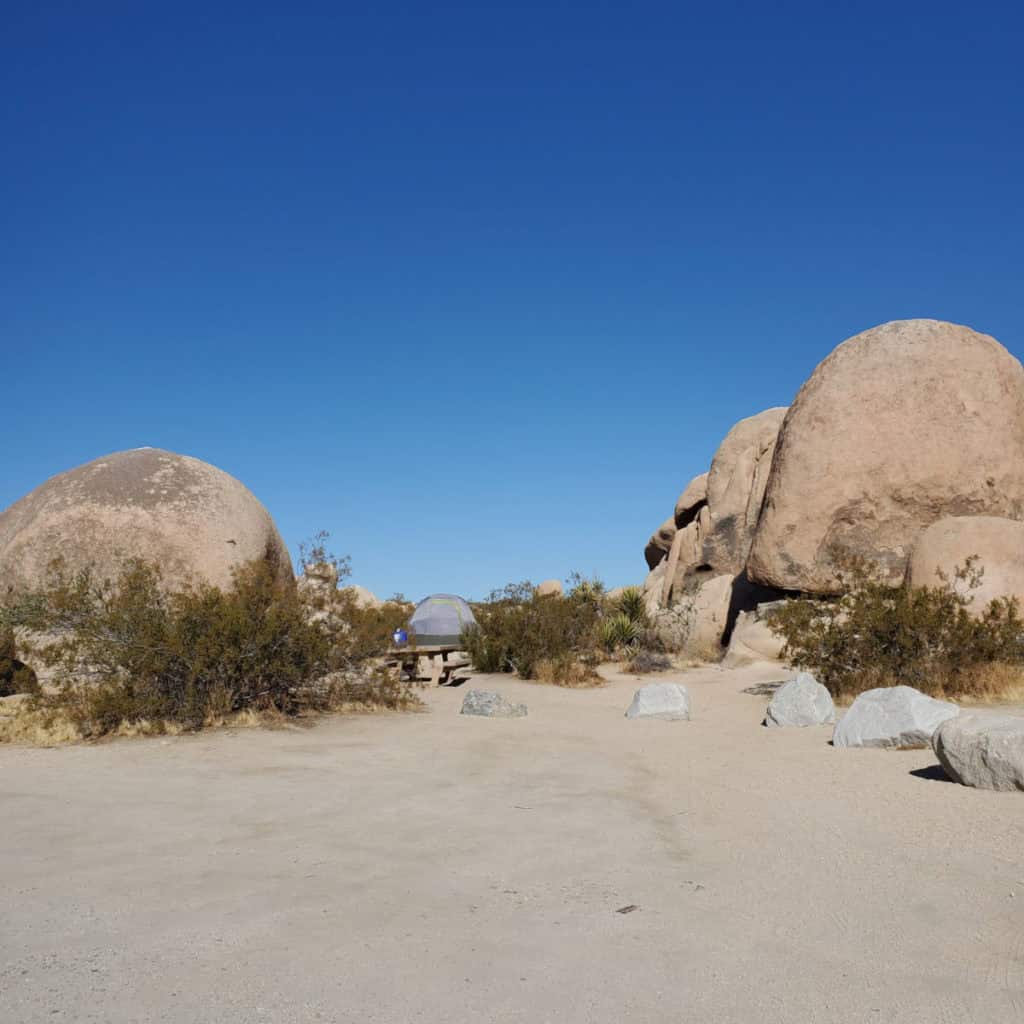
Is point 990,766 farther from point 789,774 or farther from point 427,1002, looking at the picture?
point 427,1002

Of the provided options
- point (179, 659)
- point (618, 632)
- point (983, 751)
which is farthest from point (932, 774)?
point (618, 632)

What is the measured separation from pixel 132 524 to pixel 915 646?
10.9m

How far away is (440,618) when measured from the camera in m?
29.0

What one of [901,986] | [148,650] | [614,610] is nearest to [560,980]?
[901,986]

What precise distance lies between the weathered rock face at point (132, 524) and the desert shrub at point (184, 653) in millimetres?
1907

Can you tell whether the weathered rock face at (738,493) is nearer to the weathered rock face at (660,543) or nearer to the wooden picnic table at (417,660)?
the weathered rock face at (660,543)

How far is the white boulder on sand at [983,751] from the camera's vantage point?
6.22 meters

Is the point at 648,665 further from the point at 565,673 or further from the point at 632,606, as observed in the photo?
the point at 632,606

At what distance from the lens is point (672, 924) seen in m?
3.78

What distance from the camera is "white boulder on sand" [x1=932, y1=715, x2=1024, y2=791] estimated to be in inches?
245

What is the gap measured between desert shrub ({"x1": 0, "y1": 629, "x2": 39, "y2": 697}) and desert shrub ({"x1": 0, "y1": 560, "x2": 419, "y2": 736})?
121 cm

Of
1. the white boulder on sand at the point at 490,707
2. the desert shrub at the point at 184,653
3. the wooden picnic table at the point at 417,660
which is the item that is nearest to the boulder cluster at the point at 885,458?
the wooden picnic table at the point at 417,660

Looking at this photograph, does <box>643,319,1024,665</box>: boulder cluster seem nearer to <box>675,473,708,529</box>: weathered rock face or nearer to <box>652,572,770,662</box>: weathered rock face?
<box>652,572,770,662</box>: weathered rock face

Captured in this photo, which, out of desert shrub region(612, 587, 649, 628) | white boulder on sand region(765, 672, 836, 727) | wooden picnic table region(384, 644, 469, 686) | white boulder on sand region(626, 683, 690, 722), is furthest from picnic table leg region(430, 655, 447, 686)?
desert shrub region(612, 587, 649, 628)
